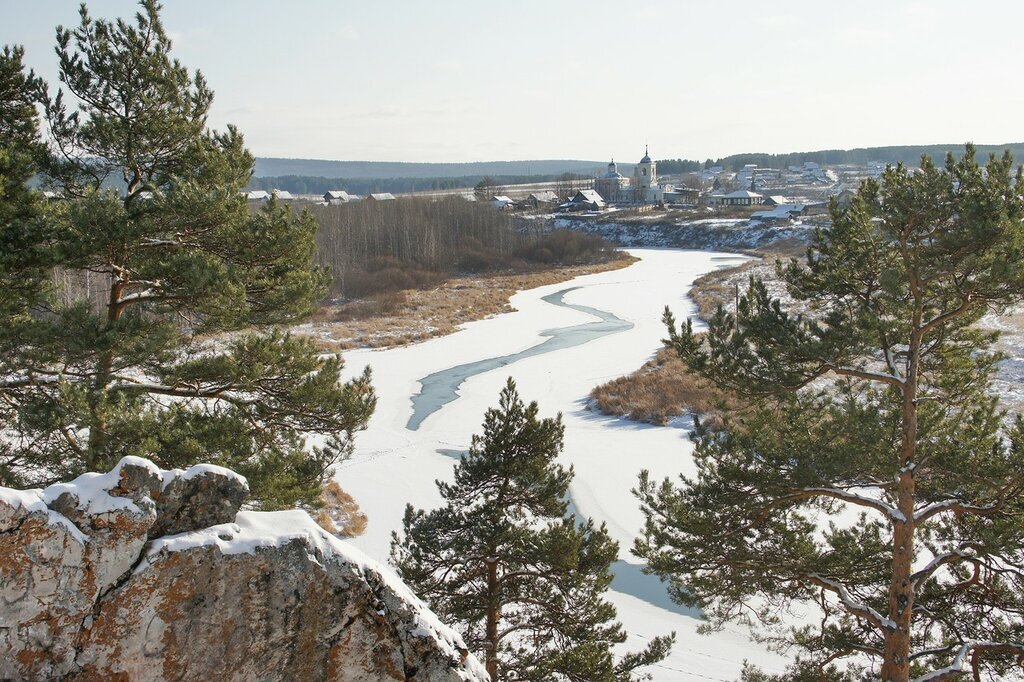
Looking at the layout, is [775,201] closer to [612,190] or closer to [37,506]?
[612,190]

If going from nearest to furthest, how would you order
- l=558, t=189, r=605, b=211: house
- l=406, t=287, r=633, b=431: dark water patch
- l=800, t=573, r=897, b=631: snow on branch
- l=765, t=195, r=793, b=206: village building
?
l=800, t=573, r=897, b=631: snow on branch, l=406, t=287, r=633, b=431: dark water patch, l=765, t=195, r=793, b=206: village building, l=558, t=189, r=605, b=211: house

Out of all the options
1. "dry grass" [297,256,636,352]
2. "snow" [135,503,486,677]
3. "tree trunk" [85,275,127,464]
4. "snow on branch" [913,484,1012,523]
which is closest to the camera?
"snow" [135,503,486,677]

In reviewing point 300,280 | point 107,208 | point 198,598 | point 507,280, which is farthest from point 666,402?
point 507,280

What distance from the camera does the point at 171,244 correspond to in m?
8.98

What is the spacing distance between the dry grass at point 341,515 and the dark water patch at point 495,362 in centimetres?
597

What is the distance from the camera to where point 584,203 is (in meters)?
116

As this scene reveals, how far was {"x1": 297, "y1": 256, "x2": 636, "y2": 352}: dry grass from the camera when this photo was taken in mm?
39562

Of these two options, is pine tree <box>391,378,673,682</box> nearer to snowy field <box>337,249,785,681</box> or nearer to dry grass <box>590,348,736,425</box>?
Answer: snowy field <box>337,249,785,681</box>

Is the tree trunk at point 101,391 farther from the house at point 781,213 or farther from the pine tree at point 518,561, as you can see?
the house at point 781,213

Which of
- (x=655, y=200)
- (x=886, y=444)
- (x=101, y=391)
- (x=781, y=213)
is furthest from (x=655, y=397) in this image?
(x=655, y=200)

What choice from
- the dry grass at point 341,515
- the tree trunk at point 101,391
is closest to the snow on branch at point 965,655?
the tree trunk at point 101,391

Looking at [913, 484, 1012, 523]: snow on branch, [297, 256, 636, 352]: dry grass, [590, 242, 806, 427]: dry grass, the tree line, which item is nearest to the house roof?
the tree line

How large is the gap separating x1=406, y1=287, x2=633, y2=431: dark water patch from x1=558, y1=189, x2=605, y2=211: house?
2651 inches

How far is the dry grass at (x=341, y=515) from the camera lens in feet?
51.6
